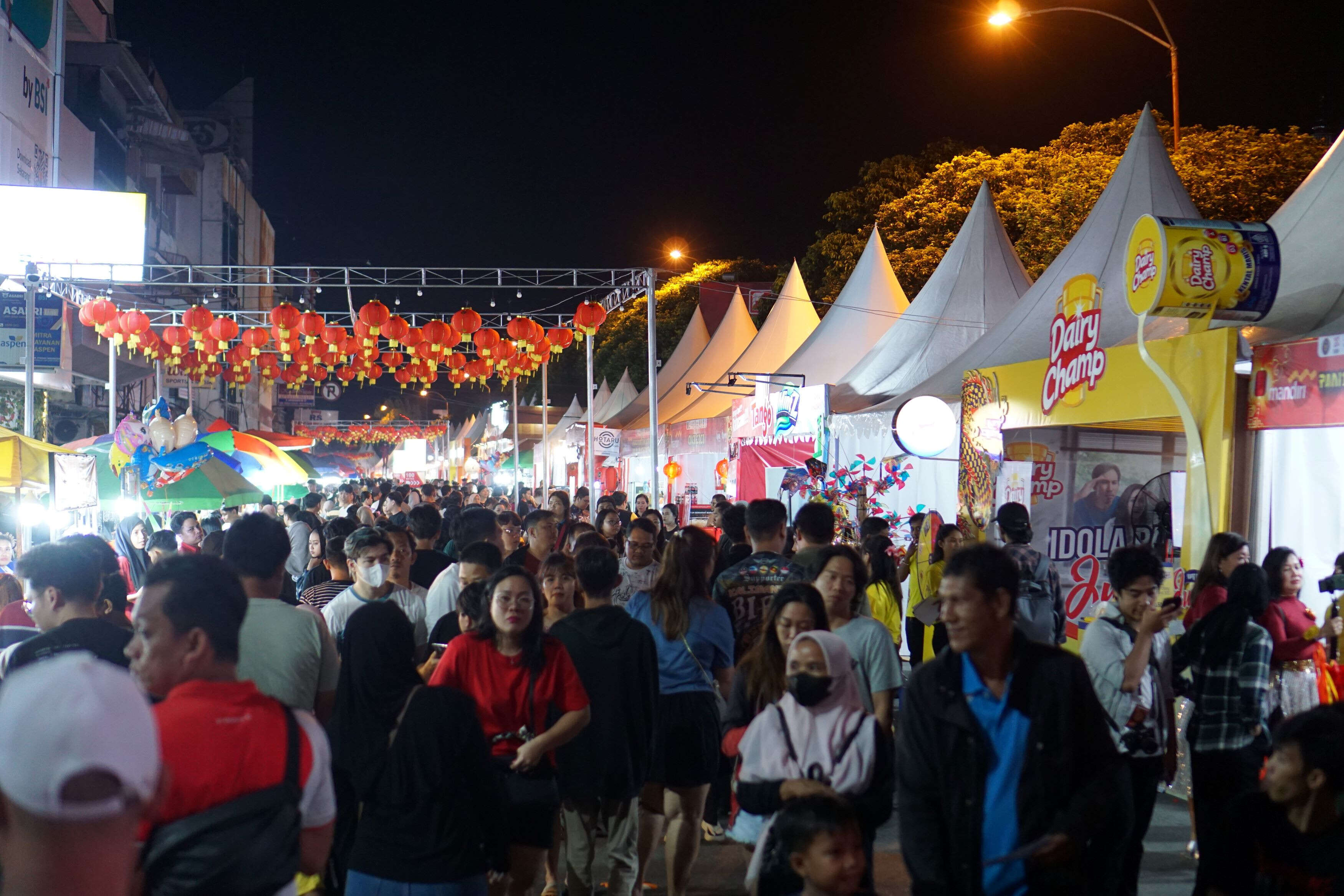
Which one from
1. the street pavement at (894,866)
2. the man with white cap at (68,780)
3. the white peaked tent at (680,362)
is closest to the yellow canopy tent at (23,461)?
the street pavement at (894,866)

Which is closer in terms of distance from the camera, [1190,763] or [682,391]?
[1190,763]

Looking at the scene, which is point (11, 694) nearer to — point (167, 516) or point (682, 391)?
point (167, 516)

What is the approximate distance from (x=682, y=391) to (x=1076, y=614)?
1739cm

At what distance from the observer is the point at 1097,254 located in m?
11.4

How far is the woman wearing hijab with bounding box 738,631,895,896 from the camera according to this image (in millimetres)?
3348

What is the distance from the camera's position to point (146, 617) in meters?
2.50

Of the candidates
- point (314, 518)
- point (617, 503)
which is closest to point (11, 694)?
point (314, 518)

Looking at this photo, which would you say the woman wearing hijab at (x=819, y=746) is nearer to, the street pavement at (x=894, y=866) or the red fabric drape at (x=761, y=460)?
the street pavement at (x=894, y=866)

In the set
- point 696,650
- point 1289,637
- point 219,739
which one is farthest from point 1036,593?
point 219,739

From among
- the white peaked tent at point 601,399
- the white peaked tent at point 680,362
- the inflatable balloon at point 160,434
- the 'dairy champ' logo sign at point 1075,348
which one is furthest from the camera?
the white peaked tent at point 601,399

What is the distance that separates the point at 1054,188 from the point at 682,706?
77.3ft

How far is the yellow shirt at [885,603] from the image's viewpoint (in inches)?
327

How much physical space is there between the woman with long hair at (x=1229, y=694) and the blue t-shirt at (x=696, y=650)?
215cm

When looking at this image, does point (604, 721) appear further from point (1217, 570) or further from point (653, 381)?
point (653, 381)
